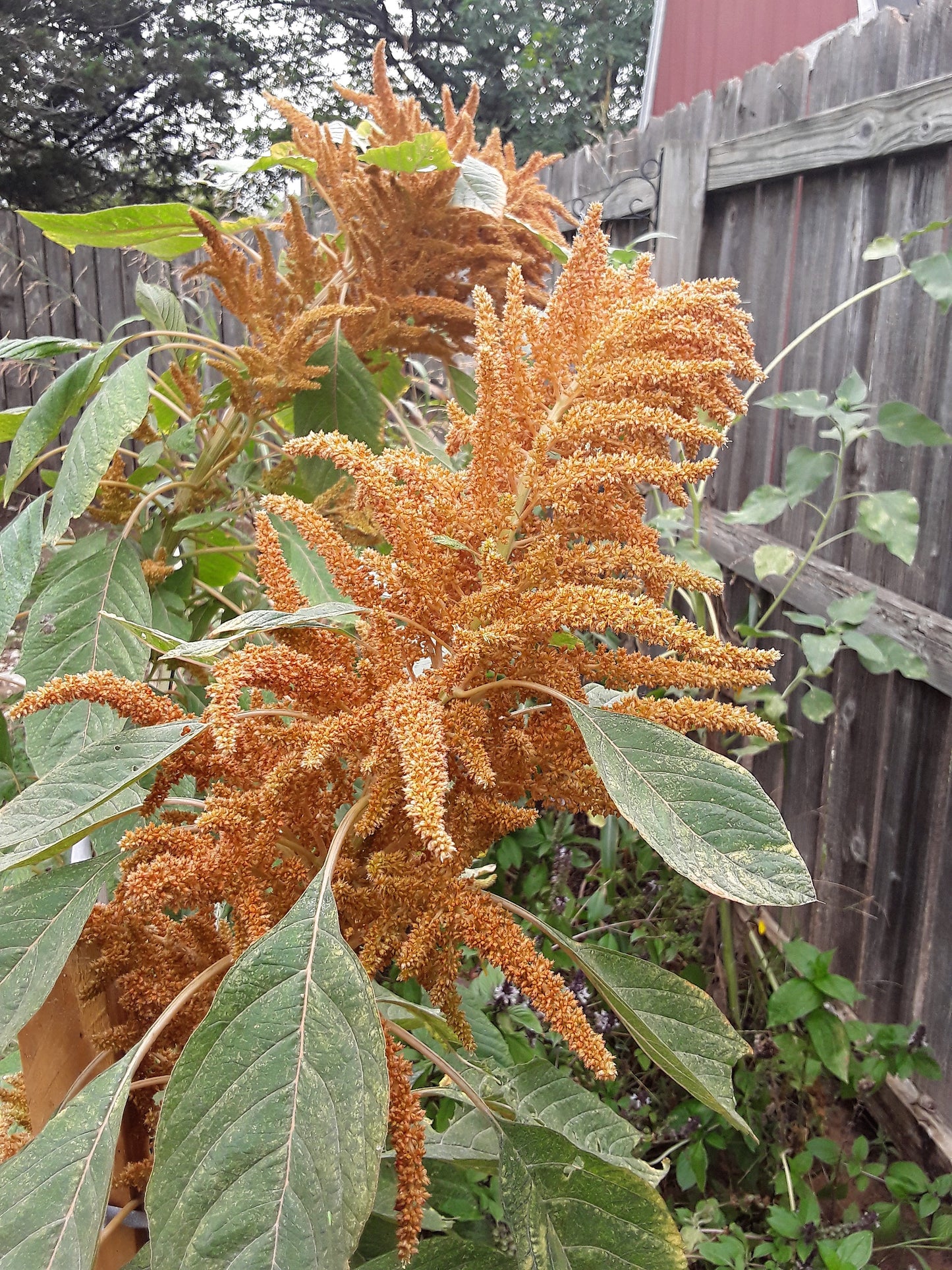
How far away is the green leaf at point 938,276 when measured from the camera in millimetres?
1639

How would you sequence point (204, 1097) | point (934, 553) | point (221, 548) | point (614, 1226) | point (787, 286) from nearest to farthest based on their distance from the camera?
point (204, 1097) → point (614, 1226) → point (221, 548) → point (934, 553) → point (787, 286)

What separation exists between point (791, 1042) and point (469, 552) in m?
1.74

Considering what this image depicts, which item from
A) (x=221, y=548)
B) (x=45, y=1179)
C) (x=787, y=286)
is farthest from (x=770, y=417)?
(x=45, y=1179)

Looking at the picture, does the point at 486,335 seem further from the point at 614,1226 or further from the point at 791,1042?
the point at 791,1042

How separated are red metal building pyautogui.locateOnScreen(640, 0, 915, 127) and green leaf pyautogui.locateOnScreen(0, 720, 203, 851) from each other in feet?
20.9

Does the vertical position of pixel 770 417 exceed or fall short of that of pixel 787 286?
it falls short

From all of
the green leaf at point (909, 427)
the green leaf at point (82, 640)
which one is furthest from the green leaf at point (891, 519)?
the green leaf at point (82, 640)

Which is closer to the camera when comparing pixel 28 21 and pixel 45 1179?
pixel 45 1179

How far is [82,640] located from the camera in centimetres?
78

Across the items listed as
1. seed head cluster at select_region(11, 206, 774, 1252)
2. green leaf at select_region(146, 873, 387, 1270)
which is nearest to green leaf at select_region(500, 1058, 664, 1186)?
seed head cluster at select_region(11, 206, 774, 1252)

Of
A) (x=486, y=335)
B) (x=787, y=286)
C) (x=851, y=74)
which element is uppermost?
(x=851, y=74)

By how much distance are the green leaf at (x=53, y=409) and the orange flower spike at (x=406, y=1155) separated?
537 millimetres

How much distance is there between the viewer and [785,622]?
2.50 m

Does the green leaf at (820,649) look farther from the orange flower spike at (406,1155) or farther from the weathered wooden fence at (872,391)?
the orange flower spike at (406,1155)
